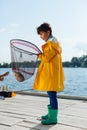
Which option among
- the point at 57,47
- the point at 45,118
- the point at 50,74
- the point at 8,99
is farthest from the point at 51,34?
the point at 8,99

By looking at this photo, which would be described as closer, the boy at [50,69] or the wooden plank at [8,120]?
the boy at [50,69]

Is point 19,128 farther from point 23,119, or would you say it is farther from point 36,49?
point 36,49

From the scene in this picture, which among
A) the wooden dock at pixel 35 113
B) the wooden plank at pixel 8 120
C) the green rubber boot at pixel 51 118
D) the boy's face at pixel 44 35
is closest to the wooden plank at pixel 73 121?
the wooden dock at pixel 35 113

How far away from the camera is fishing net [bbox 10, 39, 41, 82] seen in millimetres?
5264

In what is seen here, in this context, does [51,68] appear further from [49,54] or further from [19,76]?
[19,76]

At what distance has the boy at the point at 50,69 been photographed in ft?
15.7

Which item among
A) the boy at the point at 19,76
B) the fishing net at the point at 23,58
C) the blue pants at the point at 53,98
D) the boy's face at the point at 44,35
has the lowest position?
the blue pants at the point at 53,98

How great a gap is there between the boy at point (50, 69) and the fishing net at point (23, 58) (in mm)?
323

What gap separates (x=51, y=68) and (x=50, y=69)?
25 mm

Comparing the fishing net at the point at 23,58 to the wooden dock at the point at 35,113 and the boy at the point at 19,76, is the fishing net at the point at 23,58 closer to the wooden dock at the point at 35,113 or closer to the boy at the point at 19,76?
the boy at the point at 19,76

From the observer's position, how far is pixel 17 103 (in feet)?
22.1

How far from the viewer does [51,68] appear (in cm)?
481

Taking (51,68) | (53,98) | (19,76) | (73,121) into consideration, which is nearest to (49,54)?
(51,68)

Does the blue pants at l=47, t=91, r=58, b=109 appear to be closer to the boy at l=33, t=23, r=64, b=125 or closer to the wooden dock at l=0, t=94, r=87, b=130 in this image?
the boy at l=33, t=23, r=64, b=125
